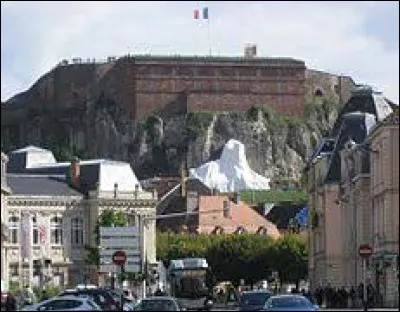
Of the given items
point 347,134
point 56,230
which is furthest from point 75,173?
point 347,134

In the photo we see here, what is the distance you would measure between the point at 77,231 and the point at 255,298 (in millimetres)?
87364

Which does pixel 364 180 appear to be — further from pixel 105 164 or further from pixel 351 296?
pixel 105 164

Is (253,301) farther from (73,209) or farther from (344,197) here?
(73,209)

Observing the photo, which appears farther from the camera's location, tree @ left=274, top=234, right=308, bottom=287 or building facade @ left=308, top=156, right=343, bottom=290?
tree @ left=274, top=234, right=308, bottom=287

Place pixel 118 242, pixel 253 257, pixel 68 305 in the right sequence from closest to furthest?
pixel 68 305, pixel 118 242, pixel 253 257

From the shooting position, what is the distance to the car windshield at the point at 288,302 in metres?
65.3

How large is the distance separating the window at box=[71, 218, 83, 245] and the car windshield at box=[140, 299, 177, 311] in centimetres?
9572

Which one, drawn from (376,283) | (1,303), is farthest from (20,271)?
(1,303)

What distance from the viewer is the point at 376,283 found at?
112 meters

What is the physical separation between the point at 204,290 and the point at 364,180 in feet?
48.1

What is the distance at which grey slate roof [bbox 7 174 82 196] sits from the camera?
164500 millimetres

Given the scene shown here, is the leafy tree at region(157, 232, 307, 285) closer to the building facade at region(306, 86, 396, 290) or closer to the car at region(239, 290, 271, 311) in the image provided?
the building facade at region(306, 86, 396, 290)

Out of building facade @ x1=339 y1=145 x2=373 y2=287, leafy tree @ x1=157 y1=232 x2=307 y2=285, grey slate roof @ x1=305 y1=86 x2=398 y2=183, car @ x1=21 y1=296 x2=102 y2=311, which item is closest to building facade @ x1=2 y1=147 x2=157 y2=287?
leafy tree @ x1=157 y1=232 x2=307 y2=285

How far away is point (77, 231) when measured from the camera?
166m
